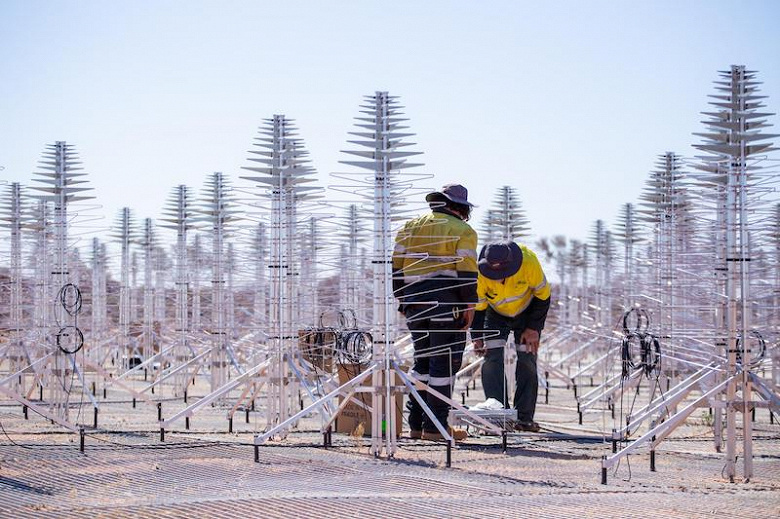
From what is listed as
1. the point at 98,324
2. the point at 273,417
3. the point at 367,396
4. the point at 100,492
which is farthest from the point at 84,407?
the point at 98,324

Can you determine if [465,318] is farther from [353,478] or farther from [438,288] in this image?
[353,478]

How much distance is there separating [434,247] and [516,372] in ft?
8.13

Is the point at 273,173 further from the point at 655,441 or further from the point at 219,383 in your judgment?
the point at 219,383

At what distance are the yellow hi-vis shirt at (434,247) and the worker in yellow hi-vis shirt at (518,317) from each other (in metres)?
1.77

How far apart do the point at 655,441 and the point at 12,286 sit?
11.1m

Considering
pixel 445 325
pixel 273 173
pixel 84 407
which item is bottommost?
pixel 84 407

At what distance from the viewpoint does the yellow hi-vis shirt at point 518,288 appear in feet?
40.2

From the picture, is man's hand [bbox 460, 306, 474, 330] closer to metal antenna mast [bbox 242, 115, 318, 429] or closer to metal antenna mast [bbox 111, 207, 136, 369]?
metal antenna mast [bbox 242, 115, 318, 429]

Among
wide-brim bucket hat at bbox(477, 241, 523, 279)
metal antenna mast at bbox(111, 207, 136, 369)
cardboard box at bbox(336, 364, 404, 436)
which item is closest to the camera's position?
cardboard box at bbox(336, 364, 404, 436)

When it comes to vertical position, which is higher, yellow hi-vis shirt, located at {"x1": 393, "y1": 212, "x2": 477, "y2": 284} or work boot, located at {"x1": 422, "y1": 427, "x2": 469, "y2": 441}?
yellow hi-vis shirt, located at {"x1": 393, "y1": 212, "x2": 477, "y2": 284}

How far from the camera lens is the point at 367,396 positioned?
11.0 m

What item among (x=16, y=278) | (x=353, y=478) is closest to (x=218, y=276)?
(x=16, y=278)

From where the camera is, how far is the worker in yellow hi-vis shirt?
39.9 ft

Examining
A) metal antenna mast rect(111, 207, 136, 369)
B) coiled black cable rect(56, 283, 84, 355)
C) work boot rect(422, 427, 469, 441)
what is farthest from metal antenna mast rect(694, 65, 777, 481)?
metal antenna mast rect(111, 207, 136, 369)
